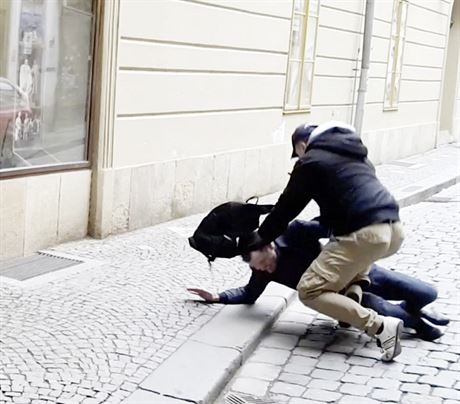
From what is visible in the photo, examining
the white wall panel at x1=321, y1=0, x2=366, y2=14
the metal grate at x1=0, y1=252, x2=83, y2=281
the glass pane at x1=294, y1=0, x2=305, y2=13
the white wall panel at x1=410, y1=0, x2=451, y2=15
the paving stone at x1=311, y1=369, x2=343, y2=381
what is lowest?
the paving stone at x1=311, y1=369, x2=343, y2=381

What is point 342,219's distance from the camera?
5473 mm

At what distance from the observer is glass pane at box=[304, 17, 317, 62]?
12539 mm

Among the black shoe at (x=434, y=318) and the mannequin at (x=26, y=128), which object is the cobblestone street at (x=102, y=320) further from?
the black shoe at (x=434, y=318)

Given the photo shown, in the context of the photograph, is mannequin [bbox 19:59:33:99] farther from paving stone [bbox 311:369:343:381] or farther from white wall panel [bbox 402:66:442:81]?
white wall panel [bbox 402:66:442:81]

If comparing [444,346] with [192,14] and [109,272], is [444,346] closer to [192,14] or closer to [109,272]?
[109,272]

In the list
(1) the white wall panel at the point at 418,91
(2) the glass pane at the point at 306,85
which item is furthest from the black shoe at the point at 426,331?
(1) the white wall panel at the point at 418,91

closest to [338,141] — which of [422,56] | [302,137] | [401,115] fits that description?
[302,137]

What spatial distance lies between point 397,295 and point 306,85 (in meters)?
7.11

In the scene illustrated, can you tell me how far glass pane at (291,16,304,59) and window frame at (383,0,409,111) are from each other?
462 centimetres

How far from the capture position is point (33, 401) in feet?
14.2

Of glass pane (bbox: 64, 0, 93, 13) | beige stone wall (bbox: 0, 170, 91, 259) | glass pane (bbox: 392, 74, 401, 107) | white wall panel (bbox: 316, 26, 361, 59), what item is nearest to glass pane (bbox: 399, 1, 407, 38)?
glass pane (bbox: 392, 74, 401, 107)

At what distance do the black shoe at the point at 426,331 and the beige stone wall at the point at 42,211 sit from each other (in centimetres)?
318

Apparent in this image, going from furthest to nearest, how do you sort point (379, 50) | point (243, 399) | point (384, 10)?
point (379, 50)
point (384, 10)
point (243, 399)

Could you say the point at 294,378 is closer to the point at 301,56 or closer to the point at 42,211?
the point at 42,211
